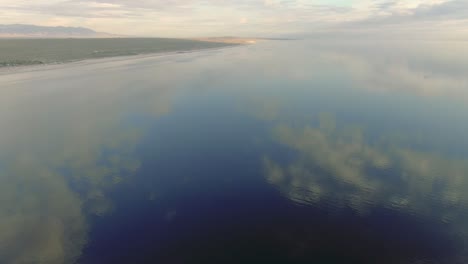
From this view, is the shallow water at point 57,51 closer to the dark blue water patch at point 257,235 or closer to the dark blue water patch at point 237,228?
the dark blue water patch at point 237,228

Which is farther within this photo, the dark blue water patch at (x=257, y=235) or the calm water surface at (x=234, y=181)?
the calm water surface at (x=234, y=181)

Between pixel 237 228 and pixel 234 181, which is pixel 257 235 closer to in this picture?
pixel 237 228

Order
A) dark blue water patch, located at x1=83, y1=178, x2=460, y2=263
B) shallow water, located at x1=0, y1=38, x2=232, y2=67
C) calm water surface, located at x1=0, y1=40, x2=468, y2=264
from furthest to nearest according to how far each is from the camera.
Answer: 1. shallow water, located at x1=0, y1=38, x2=232, y2=67
2. calm water surface, located at x1=0, y1=40, x2=468, y2=264
3. dark blue water patch, located at x1=83, y1=178, x2=460, y2=263

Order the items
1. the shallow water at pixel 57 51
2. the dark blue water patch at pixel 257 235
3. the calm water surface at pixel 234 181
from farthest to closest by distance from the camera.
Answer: the shallow water at pixel 57 51
the calm water surface at pixel 234 181
the dark blue water patch at pixel 257 235

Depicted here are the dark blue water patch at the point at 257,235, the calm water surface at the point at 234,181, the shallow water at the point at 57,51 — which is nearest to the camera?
the dark blue water patch at the point at 257,235

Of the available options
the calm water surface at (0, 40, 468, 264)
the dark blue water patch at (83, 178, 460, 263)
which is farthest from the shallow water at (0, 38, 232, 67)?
the dark blue water patch at (83, 178, 460, 263)

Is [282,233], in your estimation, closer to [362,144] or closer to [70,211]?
[70,211]

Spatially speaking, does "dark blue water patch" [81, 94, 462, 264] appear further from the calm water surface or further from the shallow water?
the shallow water

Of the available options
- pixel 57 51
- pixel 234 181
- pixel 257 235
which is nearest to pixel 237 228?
pixel 257 235

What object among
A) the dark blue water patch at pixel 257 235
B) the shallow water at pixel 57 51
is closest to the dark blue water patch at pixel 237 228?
the dark blue water patch at pixel 257 235
